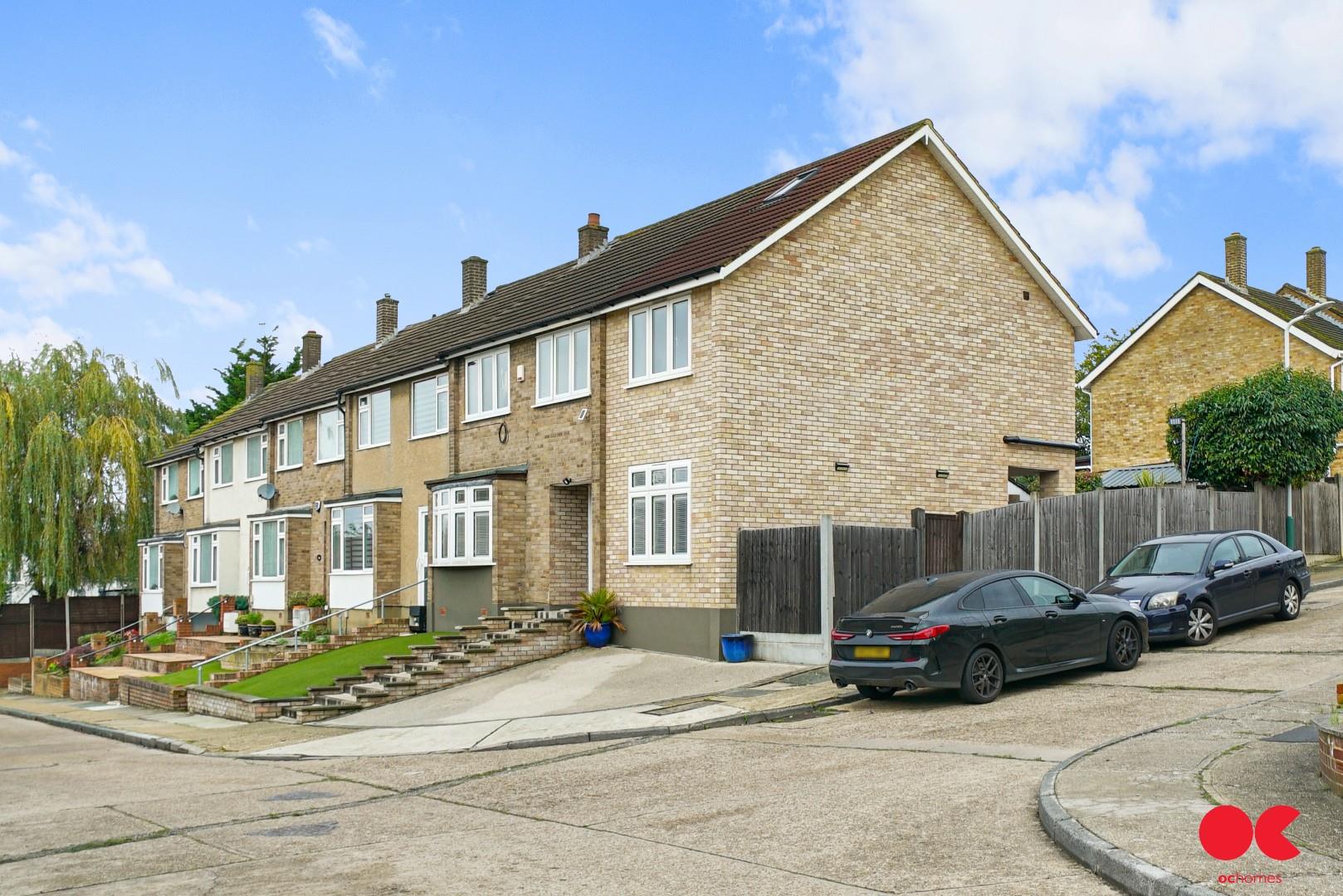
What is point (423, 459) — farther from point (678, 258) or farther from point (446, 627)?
point (678, 258)

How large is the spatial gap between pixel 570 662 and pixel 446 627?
5.41 m

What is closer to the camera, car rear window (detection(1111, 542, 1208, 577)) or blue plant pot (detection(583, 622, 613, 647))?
car rear window (detection(1111, 542, 1208, 577))

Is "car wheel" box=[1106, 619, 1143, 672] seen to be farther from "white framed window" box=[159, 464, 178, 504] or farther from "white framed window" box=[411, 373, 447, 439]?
"white framed window" box=[159, 464, 178, 504]

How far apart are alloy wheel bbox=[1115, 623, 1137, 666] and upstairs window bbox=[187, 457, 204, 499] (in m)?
33.0

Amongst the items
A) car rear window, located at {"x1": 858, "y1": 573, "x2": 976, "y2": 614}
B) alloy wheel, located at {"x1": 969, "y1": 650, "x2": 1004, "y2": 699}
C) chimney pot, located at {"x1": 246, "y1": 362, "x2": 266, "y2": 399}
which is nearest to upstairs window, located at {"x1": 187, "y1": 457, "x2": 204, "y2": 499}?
chimney pot, located at {"x1": 246, "y1": 362, "x2": 266, "y2": 399}

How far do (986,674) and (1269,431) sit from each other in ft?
50.2

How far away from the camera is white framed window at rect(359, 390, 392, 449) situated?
30.0 meters

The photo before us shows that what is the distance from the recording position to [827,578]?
61.1ft

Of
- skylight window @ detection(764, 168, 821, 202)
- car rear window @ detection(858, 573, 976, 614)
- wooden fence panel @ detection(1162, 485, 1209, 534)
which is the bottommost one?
car rear window @ detection(858, 573, 976, 614)

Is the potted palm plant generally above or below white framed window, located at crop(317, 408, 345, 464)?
below

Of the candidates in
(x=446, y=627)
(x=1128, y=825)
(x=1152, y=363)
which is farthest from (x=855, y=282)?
(x=1152, y=363)

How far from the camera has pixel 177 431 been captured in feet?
148

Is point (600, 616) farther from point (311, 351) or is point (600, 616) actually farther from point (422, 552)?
point (311, 351)

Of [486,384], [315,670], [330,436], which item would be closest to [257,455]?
[330,436]
